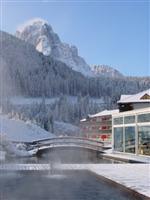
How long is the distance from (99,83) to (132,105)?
383ft

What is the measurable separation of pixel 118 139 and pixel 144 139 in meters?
7.90

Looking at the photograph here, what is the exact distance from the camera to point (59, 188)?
1396 cm

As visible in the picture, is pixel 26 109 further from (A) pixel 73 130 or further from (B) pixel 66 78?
(B) pixel 66 78

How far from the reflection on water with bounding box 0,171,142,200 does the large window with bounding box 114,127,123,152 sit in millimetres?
19442

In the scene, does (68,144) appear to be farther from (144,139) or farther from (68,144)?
(144,139)

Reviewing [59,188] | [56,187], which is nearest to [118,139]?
[56,187]

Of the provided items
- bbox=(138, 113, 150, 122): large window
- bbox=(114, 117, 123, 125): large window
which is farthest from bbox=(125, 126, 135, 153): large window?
bbox=(138, 113, 150, 122): large window

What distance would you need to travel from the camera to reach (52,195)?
12438 mm

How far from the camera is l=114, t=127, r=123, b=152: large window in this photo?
37344 millimetres

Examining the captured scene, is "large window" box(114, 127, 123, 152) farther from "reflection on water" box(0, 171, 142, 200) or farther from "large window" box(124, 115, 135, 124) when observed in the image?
"reflection on water" box(0, 171, 142, 200)

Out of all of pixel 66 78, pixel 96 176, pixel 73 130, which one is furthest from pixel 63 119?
pixel 96 176

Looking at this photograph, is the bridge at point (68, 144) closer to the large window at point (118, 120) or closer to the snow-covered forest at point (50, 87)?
the large window at point (118, 120)

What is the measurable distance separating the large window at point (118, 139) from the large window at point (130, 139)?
1679mm

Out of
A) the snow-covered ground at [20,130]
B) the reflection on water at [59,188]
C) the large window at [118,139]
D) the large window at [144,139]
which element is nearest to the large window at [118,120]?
the large window at [118,139]
